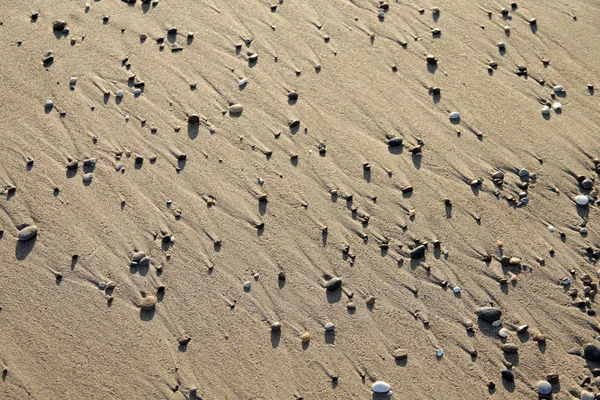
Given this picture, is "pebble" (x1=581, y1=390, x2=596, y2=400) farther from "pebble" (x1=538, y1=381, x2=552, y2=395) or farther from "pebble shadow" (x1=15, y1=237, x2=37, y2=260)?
"pebble shadow" (x1=15, y1=237, x2=37, y2=260)

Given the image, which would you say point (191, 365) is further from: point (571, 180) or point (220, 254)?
point (571, 180)

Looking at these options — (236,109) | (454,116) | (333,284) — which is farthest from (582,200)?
(236,109)

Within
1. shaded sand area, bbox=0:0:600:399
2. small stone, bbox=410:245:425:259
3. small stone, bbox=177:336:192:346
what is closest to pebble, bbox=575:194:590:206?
shaded sand area, bbox=0:0:600:399

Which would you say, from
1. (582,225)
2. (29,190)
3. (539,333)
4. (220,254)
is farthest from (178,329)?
(582,225)

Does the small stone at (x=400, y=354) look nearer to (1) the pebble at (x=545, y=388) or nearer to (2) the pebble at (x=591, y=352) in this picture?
(1) the pebble at (x=545, y=388)

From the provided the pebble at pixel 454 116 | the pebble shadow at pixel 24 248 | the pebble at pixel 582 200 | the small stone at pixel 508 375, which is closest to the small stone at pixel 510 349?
the small stone at pixel 508 375

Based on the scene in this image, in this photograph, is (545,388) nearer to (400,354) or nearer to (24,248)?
(400,354)
